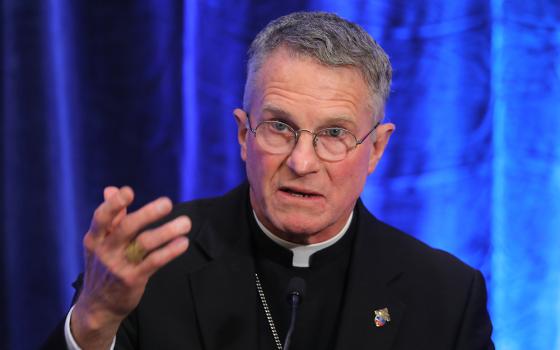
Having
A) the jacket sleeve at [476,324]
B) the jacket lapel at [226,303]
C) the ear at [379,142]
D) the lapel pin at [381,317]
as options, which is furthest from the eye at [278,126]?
the jacket sleeve at [476,324]

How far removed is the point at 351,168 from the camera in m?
2.08

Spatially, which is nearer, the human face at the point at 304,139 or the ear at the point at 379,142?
the human face at the point at 304,139

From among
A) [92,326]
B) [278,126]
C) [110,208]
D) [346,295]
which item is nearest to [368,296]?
[346,295]

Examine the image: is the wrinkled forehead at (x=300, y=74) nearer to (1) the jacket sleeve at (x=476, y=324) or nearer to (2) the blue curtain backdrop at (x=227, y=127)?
(1) the jacket sleeve at (x=476, y=324)

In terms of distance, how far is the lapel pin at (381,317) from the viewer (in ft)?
6.96

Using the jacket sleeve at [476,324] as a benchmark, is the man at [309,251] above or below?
above

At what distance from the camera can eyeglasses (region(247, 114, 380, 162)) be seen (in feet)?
6.61

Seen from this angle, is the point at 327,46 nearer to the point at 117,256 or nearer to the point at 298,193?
the point at 298,193

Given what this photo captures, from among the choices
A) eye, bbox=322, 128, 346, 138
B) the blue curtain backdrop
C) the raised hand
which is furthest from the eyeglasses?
the blue curtain backdrop

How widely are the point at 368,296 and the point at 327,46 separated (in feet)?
2.52

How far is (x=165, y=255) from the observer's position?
4.69 ft

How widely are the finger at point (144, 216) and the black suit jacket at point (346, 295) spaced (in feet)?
2.23

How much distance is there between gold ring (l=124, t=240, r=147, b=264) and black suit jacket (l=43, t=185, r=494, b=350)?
61 centimetres

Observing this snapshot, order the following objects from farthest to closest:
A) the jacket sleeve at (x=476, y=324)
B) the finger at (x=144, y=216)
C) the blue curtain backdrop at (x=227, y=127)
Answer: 1. the blue curtain backdrop at (x=227, y=127)
2. the jacket sleeve at (x=476, y=324)
3. the finger at (x=144, y=216)
